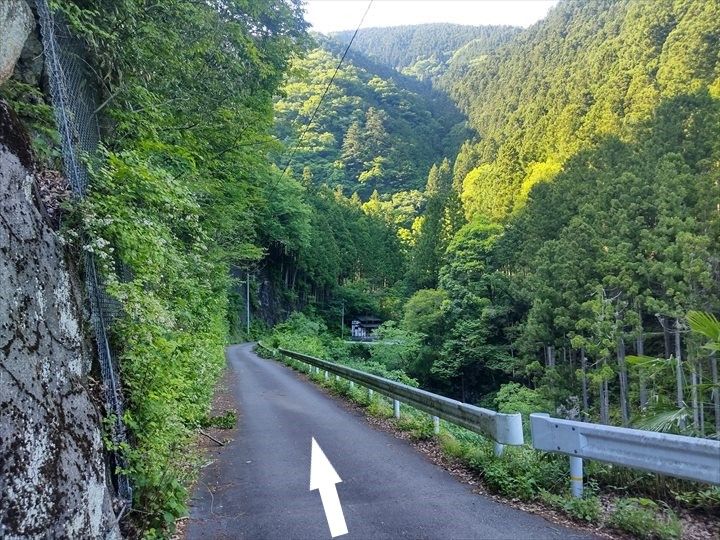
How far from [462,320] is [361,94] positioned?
272 ft

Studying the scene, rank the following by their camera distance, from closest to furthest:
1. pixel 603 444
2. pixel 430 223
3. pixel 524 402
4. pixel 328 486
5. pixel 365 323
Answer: pixel 603 444, pixel 328 486, pixel 524 402, pixel 430 223, pixel 365 323

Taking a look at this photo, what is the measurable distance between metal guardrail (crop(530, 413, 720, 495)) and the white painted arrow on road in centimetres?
213

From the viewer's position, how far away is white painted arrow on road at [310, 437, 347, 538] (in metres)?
4.43

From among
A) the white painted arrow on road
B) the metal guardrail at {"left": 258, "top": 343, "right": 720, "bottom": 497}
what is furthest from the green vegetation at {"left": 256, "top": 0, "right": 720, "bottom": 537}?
the white painted arrow on road

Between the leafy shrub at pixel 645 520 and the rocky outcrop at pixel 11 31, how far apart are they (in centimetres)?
672

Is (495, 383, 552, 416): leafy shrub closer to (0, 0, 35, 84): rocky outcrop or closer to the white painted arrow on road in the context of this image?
the white painted arrow on road

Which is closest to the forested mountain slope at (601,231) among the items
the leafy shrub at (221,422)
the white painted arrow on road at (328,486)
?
the white painted arrow on road at (328,486)

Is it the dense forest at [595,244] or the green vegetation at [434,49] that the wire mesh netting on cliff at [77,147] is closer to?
the dense forest at [595,244]

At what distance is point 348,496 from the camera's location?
5168 mm

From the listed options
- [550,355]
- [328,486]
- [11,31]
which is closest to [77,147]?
[11,31]

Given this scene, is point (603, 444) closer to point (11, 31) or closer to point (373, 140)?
point (11, 31)

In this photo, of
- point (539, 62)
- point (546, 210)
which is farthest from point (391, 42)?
point (546, 210)

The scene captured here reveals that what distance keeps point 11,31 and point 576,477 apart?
679 centimetres

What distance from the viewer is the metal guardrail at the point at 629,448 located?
3508 mm
